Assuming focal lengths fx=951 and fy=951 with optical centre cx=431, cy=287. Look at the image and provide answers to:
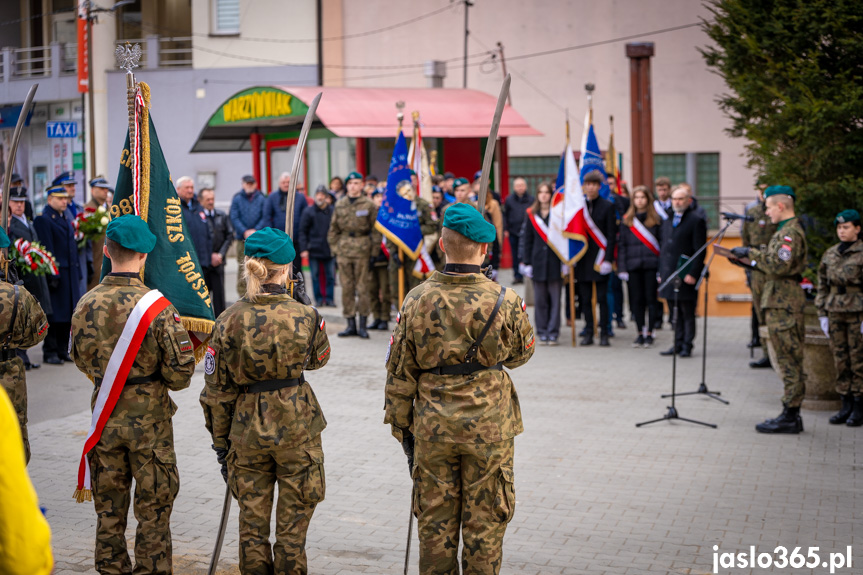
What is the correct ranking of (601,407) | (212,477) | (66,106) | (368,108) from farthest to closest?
(66,106) → (368,108) → (601,407) → (212,477)

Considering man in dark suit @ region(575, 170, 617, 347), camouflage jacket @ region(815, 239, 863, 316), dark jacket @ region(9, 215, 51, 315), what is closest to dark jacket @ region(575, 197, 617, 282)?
man in dark suit @ region(575, 170, 617, 347)

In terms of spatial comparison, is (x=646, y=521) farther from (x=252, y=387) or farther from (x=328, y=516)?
(x=252, y=387)

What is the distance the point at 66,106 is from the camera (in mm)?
32688

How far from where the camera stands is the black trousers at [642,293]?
42.0 ft

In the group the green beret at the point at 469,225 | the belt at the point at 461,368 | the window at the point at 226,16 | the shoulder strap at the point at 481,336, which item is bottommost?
the belt at the point at 461,368

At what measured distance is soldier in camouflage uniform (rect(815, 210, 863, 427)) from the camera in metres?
8.24

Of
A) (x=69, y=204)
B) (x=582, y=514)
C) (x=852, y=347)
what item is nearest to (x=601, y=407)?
(x=852, y=347)

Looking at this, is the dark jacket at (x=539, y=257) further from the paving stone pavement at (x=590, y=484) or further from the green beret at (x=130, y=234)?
the green beret at (x=130, y=234)

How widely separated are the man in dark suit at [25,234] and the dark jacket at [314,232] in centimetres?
547

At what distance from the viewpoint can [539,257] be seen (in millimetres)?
12984

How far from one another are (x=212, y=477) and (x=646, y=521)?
10.5 feet

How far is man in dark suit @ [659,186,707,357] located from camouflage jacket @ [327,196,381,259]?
4.04 m

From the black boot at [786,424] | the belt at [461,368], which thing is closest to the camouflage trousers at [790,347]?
the black boot at [786,424]

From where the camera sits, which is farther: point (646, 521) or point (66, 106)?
point (66, 106)
